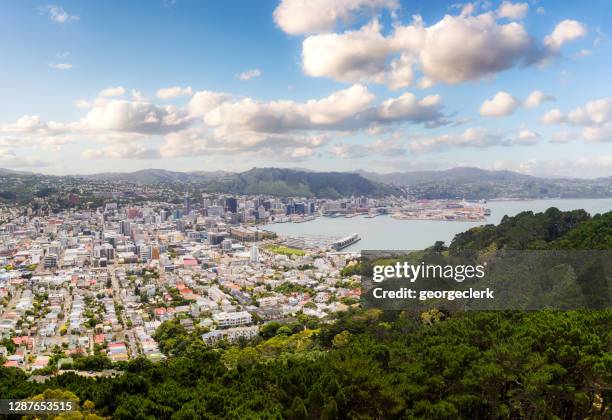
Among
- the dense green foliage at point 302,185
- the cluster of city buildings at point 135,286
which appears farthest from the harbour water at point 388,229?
the dense green foliage at point 302,185

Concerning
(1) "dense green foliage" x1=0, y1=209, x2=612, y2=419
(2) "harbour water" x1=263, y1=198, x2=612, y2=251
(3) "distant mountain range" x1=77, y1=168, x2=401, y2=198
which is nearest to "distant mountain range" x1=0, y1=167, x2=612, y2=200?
(3) "distant mountain range" x1=77, y1=168, x2=401, y2=198

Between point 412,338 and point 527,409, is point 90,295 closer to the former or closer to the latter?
point 412,338

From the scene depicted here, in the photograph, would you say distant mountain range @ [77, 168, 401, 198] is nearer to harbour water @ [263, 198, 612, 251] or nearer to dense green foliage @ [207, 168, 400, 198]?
dense green foliage @ [207, 168, 400, 198]

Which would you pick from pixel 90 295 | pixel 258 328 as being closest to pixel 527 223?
pixel 258 328

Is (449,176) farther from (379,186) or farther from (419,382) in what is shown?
(419,382)

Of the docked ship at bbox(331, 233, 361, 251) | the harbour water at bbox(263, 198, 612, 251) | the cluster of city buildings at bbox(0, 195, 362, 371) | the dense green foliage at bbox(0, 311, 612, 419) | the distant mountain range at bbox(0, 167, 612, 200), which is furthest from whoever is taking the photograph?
the distant mountain range at bbox(0, 167, 612, 200)

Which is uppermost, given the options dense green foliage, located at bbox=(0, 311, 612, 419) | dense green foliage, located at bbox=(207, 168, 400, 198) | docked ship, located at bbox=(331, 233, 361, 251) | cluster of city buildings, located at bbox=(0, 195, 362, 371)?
dense green foliage, located at bbox=(207, 168, 400, 198)

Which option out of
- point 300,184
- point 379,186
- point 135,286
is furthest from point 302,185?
point 135,286
